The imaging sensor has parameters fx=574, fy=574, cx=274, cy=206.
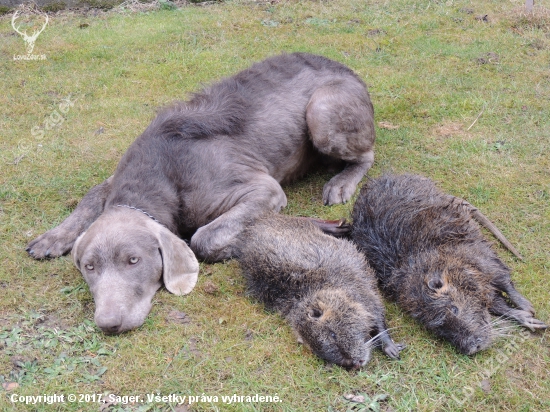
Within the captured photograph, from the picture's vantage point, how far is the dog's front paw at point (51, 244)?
190 inches

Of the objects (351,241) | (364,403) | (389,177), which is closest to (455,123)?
(389,177)

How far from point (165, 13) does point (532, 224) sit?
25.9 feet

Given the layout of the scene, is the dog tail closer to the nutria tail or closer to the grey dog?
the grey dog

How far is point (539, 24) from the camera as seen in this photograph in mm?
9430

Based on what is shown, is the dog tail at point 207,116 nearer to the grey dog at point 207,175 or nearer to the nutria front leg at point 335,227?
the grey dog at point 207,175

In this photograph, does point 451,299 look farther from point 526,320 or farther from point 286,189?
point 286,189

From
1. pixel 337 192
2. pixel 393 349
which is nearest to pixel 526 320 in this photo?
pixel 393 349

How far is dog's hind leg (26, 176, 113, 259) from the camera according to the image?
485cm

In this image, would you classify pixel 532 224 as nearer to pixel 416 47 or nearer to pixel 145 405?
pixel 145 405

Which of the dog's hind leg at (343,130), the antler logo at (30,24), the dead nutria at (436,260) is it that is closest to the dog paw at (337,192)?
the dog's hind leg at (343,130)

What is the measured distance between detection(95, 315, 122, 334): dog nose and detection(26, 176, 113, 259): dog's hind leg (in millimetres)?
1209

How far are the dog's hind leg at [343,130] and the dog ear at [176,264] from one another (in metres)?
1.74

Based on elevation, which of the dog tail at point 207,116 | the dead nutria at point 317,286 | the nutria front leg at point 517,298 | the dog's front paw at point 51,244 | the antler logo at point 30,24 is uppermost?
the nutria front leg at point 517,298

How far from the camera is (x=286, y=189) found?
6043 mm
